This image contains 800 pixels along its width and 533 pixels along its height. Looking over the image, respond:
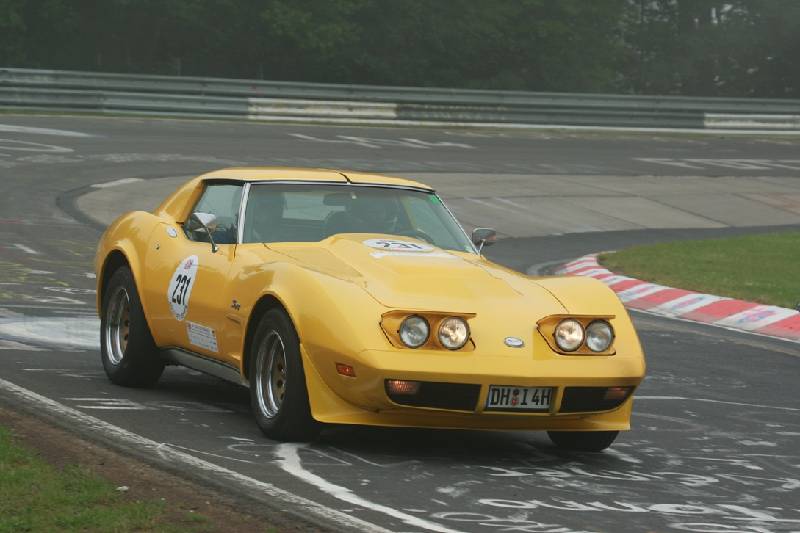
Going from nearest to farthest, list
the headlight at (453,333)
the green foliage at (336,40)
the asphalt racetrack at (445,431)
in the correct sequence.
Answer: the asphalt racetrack at (445,431) → the headlight at (453,333) → the green foliage at (336,40)

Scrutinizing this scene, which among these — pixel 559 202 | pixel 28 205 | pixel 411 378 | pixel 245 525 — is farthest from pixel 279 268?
pixel 559 202

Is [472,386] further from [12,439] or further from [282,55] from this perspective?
[282,55]

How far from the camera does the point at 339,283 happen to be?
7492 mm

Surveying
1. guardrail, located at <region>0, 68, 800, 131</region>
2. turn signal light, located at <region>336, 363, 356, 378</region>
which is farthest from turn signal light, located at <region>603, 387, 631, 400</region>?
guardrail, located at <region>0, 68, 800, 131</region>

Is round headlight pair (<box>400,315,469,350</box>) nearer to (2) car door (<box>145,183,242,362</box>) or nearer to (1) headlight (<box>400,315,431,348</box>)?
(1) headlight (<box>400,315,431,348</box>)

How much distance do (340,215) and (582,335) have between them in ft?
5.85

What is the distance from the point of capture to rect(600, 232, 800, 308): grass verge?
16531 mm

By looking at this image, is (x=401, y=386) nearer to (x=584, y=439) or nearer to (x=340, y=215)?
(x=584, y=439)

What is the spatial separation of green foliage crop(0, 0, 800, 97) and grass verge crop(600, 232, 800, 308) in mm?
26110

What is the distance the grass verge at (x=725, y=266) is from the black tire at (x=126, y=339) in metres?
7.99

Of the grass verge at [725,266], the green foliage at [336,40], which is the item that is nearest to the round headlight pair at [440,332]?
the grass verge at [725,266]

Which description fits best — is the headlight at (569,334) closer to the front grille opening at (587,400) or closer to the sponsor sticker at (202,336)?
the front grille opening at (587,400)

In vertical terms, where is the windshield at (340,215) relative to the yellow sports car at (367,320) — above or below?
above

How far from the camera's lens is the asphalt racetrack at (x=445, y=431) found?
6375 mm
